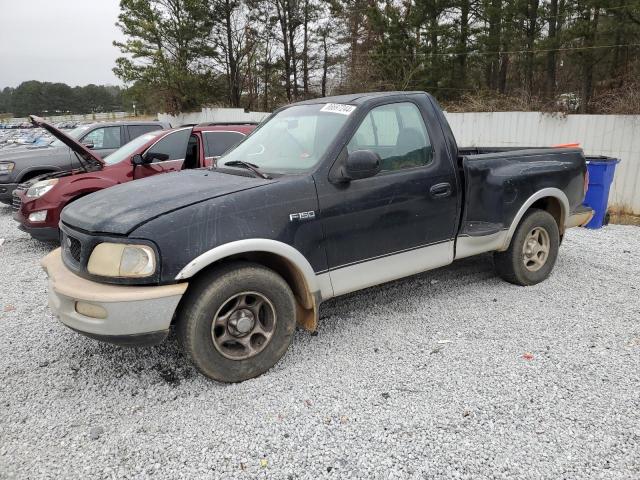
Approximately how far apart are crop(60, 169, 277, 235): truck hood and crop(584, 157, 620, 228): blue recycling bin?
6125 millimetres

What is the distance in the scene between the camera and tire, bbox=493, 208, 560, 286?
15.6 ft

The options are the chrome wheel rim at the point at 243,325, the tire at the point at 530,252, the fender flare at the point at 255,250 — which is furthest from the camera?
the tire at the point at 530,252

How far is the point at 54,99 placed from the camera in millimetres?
74438

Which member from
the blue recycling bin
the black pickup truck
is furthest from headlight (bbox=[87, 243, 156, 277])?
the blue recycling bin

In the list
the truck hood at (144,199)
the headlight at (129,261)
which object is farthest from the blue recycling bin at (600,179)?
the headlight at (129,261)

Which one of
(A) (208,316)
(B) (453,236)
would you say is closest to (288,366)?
(A) (208,316)

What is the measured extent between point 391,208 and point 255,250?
3.97ft

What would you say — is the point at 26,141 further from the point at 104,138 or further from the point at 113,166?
the point at 113,166

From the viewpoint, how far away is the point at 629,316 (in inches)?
165

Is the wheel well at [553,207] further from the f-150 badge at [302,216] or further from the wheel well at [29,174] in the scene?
the wheel well at [29,174]

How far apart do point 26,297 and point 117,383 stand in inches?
100

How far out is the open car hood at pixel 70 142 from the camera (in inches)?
216

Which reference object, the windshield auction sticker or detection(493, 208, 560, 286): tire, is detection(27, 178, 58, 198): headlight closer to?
the windshield auction sticker

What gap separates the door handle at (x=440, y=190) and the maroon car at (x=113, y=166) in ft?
12.0
